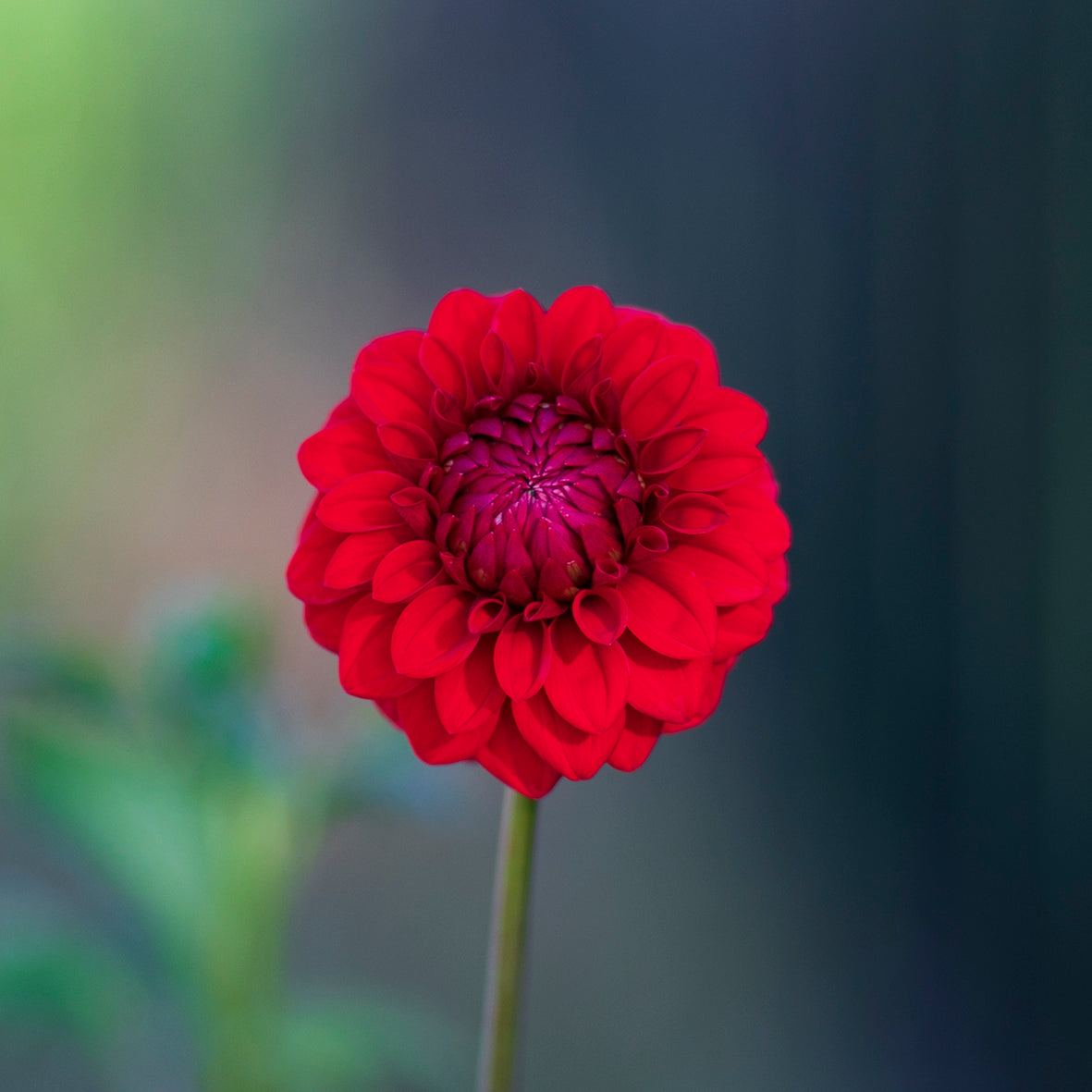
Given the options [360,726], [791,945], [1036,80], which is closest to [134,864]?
[360,726]

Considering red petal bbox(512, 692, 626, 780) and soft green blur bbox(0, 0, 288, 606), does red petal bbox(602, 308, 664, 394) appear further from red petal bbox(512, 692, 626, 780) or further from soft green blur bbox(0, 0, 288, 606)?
soft green blur bbox(0, 0, 288, 606)

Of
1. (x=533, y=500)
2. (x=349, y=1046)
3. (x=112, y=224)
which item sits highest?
(x=112, y=224)

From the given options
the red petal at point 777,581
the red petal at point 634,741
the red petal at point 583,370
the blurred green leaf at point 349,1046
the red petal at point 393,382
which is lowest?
the blurred green leaf at point 349,1046

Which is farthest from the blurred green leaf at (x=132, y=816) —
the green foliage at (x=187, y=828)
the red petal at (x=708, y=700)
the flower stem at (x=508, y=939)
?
the red petal at (x=708, y=700)

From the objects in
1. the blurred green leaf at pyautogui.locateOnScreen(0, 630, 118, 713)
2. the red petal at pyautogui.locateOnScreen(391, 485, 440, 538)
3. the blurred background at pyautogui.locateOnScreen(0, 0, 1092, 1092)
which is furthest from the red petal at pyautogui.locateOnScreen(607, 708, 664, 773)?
the blurred background at pyautogui.locateOnScreen(0, 0, 1092, 1092)

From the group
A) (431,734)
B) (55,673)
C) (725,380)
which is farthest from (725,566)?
(725,380)

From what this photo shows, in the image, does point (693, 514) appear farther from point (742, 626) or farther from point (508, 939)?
point (508, 939)

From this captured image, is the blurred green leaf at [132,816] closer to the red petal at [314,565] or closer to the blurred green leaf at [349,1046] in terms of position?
the blurred green leaf at [349,1046]

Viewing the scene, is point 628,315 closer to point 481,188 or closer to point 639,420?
point 639,420
